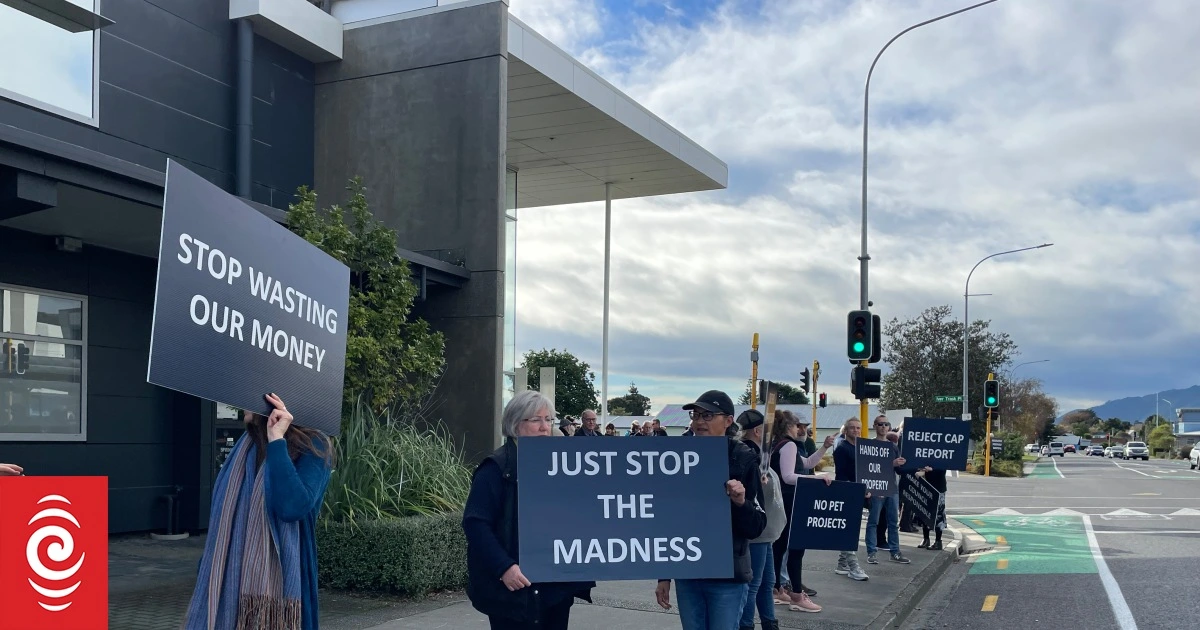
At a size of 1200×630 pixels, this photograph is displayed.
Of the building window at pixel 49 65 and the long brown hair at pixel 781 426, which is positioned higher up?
the building window at pixel 49 65

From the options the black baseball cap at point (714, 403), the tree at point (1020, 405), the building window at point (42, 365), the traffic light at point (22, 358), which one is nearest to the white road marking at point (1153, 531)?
the black baseball cap at point (714, 403)

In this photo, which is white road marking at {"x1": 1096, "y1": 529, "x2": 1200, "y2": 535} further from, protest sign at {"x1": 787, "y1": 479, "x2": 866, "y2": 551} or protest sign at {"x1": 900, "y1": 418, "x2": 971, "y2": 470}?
protest sign at {"x1": 787, "y1": 479, "x2": 866, "y2": 551}

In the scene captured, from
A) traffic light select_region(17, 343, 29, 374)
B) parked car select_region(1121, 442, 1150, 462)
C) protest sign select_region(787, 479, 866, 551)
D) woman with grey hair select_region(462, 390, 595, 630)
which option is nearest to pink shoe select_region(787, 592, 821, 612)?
protest sign select_region(787, 479, 866, 551)

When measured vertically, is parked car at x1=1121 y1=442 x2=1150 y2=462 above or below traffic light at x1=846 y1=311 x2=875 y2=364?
below

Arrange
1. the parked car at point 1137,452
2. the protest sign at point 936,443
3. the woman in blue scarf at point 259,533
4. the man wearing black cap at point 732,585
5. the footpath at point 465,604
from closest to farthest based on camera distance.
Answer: the woman in blue scarf at point 259,533 → the man wearing black cap at point 732,585 → the footpath at point 465,604 → the protest sign at point 936,443 → the parked car at point 1137,452

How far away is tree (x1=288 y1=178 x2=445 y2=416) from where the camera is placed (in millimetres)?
10406

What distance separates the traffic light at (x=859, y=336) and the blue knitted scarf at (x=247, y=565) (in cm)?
1386

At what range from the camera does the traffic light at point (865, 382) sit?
53.3ft

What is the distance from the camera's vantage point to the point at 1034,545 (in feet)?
50.9

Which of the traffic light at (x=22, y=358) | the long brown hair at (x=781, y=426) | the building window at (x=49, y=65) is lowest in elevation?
the long brown hair at (x=781, y=426)

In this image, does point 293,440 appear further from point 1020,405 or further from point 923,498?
point 1020,405

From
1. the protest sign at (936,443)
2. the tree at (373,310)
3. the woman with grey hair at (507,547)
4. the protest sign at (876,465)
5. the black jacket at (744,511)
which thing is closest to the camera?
the woman with grey hair at (507,547)

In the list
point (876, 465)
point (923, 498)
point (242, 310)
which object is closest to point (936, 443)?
point (923, 498)

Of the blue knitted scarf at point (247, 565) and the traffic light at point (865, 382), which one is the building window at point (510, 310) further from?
the blue knitted scarf at point (247, 565)
